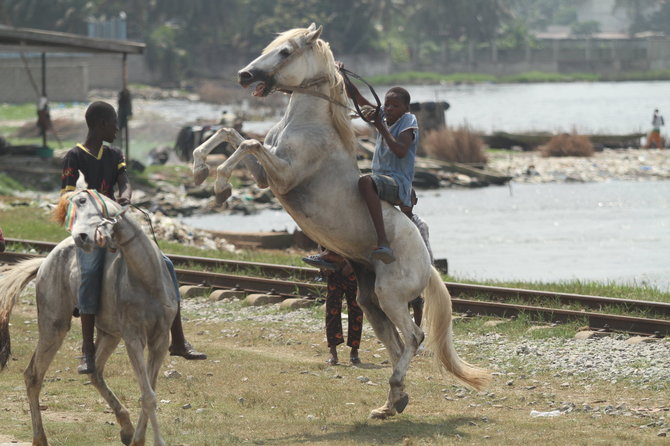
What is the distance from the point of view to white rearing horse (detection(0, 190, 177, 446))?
7.42m

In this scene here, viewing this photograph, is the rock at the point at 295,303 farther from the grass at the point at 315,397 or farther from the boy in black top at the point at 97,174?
the boy in black top at the point at 97,174

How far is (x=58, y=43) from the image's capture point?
31.6 meters

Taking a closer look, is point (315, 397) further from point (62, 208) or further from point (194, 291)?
point (194, 291)

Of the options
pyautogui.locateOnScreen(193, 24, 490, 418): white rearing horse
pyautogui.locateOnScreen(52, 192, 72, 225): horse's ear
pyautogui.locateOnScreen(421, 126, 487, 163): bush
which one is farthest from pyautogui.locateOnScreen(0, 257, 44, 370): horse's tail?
pyautogui.locateOnScreen(421, 126, 487, 163): bush

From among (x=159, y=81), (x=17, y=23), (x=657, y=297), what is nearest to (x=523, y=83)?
(x=159, y=81)

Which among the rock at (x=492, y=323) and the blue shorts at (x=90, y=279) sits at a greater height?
the blue shorts at (x=90, y=279)

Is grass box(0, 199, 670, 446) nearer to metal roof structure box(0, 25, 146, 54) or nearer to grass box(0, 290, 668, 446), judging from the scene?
grass box(0, 290, 668, 446)

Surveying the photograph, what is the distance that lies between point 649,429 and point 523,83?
127750 mm

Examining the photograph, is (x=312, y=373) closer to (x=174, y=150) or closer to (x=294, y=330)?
(x=294, y=330)

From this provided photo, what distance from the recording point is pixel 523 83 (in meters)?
134

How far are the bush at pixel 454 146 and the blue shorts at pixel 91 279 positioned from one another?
108 ft

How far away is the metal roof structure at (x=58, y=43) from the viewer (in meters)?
30.5

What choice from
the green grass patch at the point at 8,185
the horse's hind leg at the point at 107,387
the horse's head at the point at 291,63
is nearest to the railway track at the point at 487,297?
the horse's head at the point at 291,63

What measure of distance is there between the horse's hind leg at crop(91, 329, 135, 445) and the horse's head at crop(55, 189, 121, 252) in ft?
3.73
